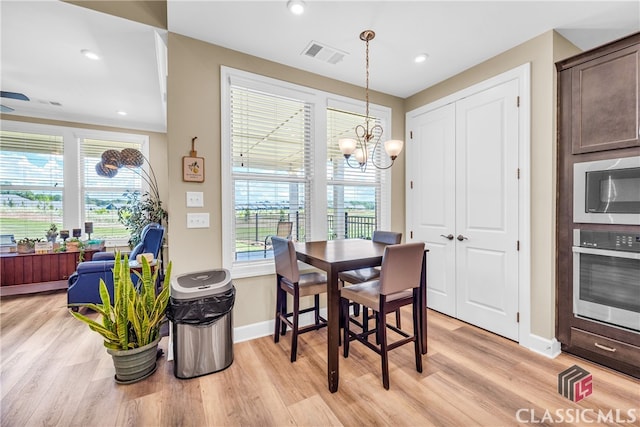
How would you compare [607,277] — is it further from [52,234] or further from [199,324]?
[52,234]

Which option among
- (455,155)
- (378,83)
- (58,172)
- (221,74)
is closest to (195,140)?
(221,74)

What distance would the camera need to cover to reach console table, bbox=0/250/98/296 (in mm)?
4016

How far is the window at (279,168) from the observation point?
2.63 metres

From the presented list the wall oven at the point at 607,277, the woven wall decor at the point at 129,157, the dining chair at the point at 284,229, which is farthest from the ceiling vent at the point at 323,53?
the woven wall decor at the point at 129,157

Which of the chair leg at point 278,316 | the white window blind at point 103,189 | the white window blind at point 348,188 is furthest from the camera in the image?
the white window blind at point 103,189

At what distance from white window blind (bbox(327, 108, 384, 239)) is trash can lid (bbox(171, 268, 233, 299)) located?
137 cm

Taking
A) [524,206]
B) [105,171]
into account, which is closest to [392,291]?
[524,206]

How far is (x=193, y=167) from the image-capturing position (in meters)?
2.39

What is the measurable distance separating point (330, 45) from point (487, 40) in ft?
4.56

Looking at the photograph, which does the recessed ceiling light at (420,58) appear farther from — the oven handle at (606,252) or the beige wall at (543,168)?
the oven handle at (606,252)

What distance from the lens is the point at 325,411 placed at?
169 centimetres

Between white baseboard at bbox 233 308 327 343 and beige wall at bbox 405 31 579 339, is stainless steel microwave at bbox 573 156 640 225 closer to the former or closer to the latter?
beige wall at bbox 405 31 579 339

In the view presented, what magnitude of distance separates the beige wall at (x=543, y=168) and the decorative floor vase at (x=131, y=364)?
3.17 metres

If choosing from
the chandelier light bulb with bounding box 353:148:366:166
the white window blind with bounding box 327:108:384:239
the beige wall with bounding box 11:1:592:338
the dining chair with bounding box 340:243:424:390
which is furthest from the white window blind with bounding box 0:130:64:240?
the dining chair with bounding box 340:243:424:390
